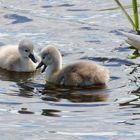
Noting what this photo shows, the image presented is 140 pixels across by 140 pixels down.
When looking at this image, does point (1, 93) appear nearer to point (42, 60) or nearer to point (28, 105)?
point (28, 105)

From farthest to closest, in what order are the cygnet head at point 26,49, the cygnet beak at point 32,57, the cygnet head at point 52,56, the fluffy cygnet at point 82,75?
1. the cygnet beak at point 32,57
2. the cygnet head at point 26,49
3. the cygnet head at point 52,56
4. the fluffy cygnet at point 82,75

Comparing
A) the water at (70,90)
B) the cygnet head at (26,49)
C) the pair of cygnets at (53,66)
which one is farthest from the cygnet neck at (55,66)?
the cygnet head at (26,49)

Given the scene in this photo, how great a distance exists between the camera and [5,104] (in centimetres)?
738

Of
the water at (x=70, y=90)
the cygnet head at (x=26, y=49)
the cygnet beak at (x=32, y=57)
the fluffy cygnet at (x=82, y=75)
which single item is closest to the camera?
the water at (x=70, y=90)

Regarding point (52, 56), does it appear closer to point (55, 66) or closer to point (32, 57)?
point (55, 66)

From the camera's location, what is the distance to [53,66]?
8.49 metres

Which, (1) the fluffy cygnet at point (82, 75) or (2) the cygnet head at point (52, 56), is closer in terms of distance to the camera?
(1) the fluffy cygnet at point (82, 75)

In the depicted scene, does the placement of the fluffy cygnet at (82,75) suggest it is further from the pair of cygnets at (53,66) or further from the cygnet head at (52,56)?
the cygnet head at (52,56)

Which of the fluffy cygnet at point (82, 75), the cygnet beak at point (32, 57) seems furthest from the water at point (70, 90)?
the cygnet beak at point (32, 57)

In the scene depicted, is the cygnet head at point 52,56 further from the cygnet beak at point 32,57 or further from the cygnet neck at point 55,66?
the cygnet beak at point 32,57

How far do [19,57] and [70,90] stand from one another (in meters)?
1.21

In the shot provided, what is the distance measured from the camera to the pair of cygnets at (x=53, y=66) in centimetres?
815

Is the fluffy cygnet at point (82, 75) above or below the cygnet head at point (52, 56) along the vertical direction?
below

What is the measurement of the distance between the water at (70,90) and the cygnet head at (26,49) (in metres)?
0.25
